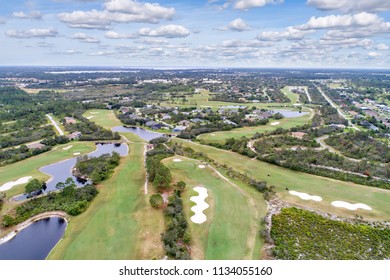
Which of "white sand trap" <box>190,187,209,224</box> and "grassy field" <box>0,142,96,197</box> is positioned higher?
"white sand trap" <box>190,187,209,224</box>

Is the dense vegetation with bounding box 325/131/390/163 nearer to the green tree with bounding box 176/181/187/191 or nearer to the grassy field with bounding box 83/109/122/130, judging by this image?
the green tree with bounding box 176/181/187/191

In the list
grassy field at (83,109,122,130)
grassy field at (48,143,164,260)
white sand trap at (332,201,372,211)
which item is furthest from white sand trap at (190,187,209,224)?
grassy field at (83,109,122,130)

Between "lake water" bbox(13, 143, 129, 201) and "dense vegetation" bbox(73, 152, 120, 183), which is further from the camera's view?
"dense vegetation" bbox(73, 152, 120, 183)

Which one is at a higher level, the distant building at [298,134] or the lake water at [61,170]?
the lake water at [61,170]

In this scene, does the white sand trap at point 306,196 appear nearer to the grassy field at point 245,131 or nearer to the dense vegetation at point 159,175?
the dense vegetation at point 159,175

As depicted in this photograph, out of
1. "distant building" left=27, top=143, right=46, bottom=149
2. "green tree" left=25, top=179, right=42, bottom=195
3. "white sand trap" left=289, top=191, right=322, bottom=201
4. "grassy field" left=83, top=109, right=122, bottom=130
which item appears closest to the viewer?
"white sand trap" left=289, top=191, right=322, bottom=201

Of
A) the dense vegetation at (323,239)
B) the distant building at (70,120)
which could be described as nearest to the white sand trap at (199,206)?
the dense vegetation at (323,239)

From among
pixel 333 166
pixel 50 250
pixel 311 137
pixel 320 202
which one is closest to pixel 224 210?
pixel 320 202
